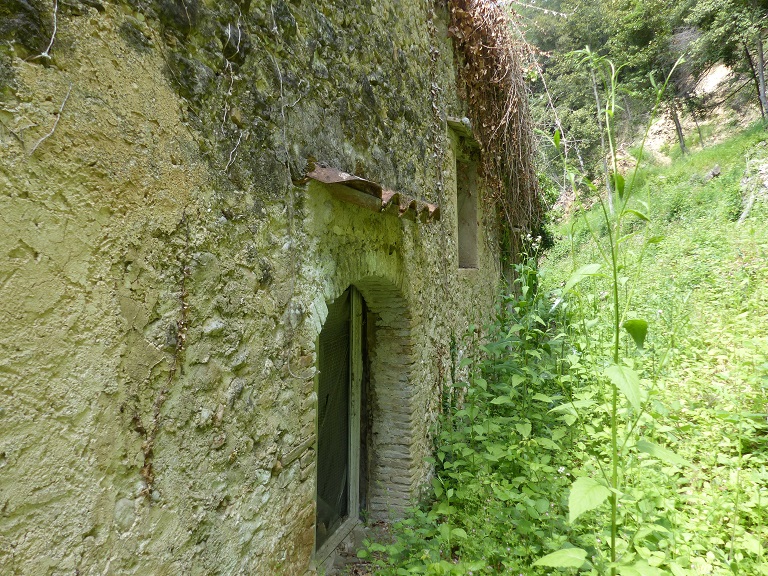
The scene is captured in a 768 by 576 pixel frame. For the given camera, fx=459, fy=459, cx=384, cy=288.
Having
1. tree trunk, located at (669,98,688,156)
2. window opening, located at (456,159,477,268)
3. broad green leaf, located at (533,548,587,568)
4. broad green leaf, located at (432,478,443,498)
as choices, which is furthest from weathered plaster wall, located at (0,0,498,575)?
tree trunk, located at (669,98,688,156)

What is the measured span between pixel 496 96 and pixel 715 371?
408 centimetres

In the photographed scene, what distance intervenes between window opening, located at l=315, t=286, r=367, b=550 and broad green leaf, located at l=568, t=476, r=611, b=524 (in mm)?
1615

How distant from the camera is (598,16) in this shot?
1947 cm

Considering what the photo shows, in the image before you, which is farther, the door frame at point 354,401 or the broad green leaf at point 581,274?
the door frame at point 354,401

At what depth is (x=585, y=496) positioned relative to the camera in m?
1.56

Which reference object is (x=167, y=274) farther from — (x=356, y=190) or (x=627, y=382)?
(x=627, y=382)

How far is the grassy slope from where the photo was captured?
2746 millimetres

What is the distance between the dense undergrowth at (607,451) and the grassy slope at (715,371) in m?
0.02

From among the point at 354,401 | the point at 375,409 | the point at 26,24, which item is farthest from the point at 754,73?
the point at 26,24

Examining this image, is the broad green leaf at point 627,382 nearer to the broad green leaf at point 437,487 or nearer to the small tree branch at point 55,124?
the small tree branch at point 55,124

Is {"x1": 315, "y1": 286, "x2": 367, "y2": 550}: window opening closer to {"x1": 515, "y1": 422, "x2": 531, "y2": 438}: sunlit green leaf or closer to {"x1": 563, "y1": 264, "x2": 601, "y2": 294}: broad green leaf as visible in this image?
{"x1": 515, "y1": 422, "x2": 531, "y2": 438}: sunlit green leaf

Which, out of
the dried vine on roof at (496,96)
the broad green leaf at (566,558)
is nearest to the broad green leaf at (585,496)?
the broad green leaf at (566,558)

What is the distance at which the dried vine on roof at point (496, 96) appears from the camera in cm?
526

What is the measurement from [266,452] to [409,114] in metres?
2.82
